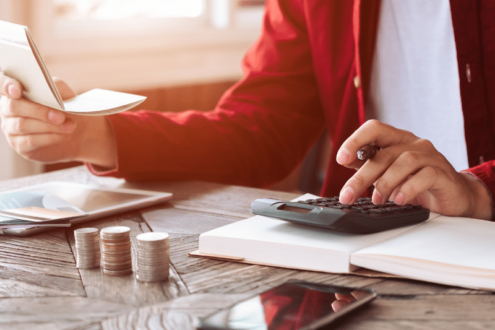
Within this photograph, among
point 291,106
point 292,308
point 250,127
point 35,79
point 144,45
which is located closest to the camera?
point 292,308

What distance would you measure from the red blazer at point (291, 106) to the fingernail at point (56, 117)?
0.41ft

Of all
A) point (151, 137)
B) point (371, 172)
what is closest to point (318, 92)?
point (151, 137)

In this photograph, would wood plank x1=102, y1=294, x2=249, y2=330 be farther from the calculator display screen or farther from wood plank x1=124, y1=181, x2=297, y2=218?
wood plank x1=124, y1=181, x2=297, y2=218

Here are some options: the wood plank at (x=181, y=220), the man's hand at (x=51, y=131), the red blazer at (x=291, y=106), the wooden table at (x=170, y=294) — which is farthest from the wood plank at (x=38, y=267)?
the red blazer at (x=291, y=106)

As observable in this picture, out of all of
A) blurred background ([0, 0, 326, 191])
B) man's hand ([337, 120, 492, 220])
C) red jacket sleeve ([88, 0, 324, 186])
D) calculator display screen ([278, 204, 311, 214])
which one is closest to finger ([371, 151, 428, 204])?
man's hand ([337, 120, 492, 220])

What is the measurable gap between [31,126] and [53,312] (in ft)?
1.65

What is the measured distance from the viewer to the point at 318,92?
142cm

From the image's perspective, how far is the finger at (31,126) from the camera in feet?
3.11

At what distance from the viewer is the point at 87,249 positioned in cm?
64

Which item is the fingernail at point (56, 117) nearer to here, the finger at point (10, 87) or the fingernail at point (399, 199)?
the finger at point (10, 87)

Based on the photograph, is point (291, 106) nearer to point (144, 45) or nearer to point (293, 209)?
point (293, 209)

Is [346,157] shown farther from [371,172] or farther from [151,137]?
[151,137]

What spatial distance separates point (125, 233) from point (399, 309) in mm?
288

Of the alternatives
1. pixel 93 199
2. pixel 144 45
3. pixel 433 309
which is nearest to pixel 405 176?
pixel 433 309
